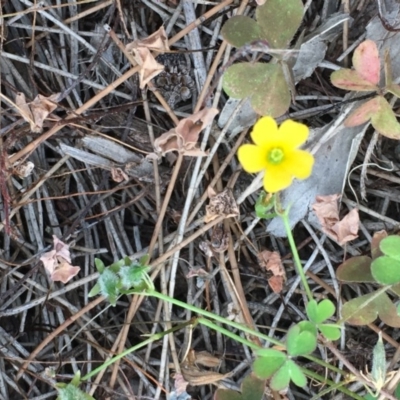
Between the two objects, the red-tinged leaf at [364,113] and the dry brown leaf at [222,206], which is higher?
the red-tinged leaf at [364,113]

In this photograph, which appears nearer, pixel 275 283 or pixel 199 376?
pixel 199 376

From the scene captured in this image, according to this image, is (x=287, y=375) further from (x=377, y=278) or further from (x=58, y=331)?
(x=58, y=331)

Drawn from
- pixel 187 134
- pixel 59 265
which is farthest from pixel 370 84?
pixel 59 265

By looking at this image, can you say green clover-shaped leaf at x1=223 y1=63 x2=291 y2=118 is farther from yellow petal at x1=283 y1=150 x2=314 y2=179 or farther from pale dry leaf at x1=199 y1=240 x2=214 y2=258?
pale dry leaf at x1=199 y1=240 x2=214 y2=258

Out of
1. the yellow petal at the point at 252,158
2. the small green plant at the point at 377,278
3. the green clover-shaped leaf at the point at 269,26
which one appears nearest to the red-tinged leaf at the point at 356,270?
the small green plant at the point at 377,278

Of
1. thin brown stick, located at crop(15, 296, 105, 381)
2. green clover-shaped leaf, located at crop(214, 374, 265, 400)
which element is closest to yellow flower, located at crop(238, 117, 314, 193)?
green clover-shaped leaf, located at crop(214, 374, 265, 400)

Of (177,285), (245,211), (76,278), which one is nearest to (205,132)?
(245,211)

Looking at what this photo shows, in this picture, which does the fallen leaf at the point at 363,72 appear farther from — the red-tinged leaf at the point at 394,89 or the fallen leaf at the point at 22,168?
the fallen leaf at the point at 22,168
